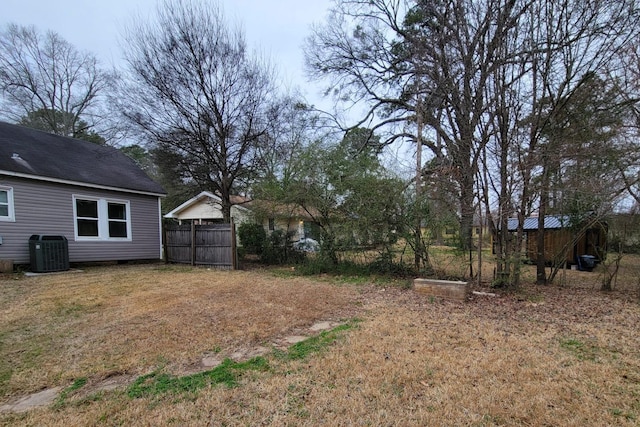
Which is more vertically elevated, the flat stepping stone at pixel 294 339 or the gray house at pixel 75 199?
the gray house at pixel 75 199

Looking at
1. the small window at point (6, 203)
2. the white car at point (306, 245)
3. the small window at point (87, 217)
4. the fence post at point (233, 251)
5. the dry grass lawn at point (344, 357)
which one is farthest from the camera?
→ the small window at point (87, 217)

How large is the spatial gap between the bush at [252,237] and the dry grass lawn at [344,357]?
549 cm

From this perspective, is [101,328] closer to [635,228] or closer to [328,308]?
[328,308]

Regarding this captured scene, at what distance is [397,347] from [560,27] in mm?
6187

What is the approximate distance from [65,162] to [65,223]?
6.89 feet

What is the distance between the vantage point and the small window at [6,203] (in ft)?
26.7

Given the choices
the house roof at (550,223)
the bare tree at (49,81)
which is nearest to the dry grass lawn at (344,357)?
the house roof at (550,223)

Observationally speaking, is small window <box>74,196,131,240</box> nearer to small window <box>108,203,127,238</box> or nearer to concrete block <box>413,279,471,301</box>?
small window <box>108,203,127,238</box>

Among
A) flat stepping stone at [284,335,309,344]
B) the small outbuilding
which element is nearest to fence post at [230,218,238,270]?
flat stepping stone at [284,335,309,344]

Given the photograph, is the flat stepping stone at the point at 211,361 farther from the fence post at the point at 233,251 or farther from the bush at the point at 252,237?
the bush at the point at 252,237

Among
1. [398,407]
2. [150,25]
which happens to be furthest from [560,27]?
[150,25]

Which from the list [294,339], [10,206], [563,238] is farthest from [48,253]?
[563,238]

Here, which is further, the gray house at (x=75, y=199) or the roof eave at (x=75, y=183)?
the gray house at (x=75, y=199)

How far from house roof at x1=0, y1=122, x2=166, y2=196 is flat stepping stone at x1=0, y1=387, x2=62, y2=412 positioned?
8.36m
